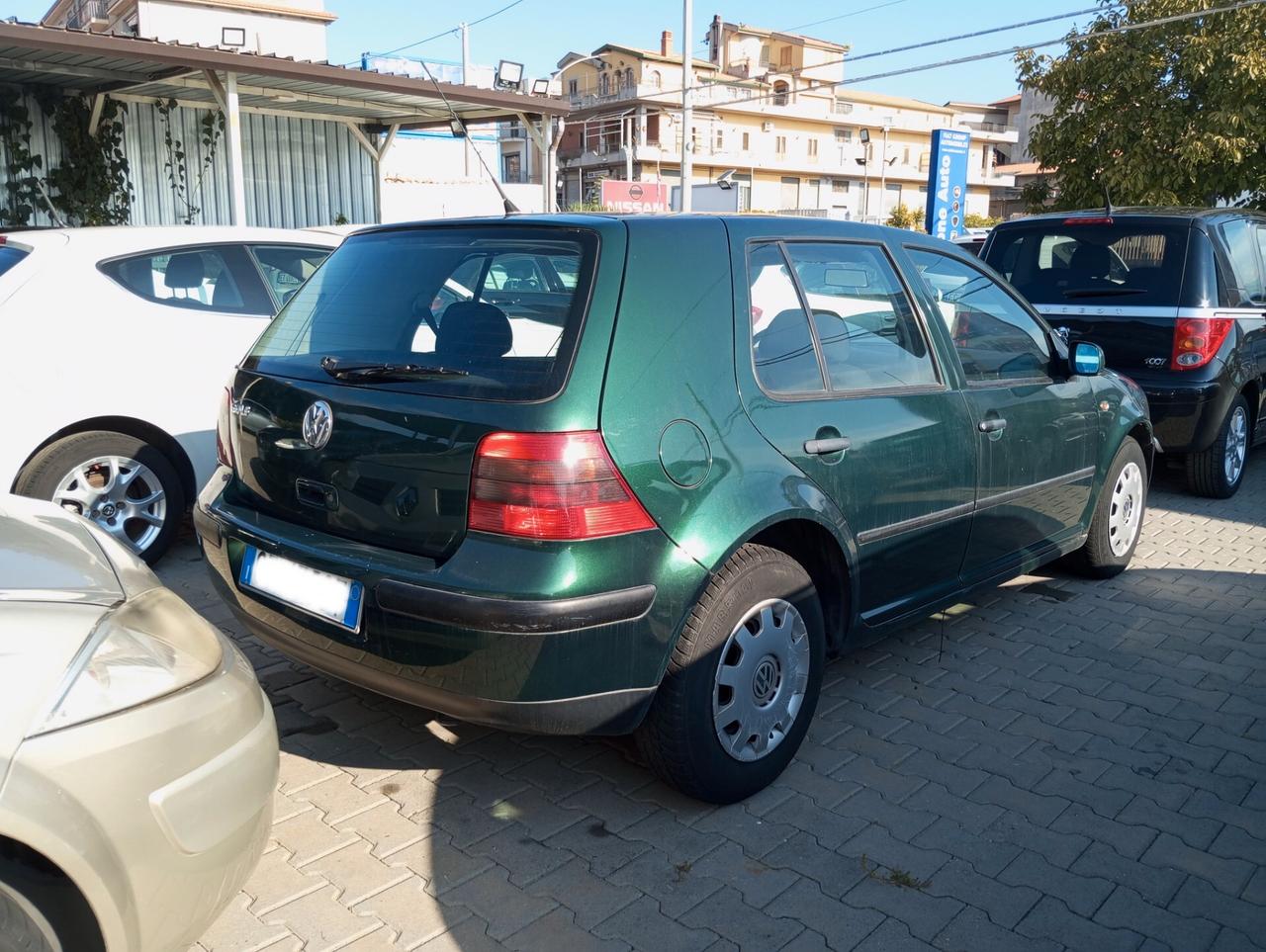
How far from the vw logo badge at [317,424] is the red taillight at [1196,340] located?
5.63 m

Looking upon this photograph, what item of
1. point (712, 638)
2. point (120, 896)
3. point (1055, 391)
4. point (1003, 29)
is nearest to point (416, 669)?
point (712, 638)

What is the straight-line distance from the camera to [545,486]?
104 inches

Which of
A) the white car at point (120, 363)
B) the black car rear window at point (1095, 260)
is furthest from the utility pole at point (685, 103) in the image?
the white car at point (120, 363)

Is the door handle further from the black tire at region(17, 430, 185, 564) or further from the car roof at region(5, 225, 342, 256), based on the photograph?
the black tire at region(17, 430, 185, 564)

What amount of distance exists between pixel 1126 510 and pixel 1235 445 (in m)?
2.49

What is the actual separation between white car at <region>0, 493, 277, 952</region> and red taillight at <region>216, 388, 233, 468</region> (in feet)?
3.97

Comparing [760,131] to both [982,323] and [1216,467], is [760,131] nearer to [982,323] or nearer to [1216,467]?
[1216,467]

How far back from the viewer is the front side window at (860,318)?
350 cm

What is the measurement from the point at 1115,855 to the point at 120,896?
251cm

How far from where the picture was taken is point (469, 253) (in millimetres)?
3271

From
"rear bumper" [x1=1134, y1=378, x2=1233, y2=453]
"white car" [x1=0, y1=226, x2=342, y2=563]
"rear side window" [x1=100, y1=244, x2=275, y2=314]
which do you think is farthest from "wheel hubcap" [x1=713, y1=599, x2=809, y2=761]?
"rear bumper" [x1=1134, y1=378, x2=1233, y2=453]

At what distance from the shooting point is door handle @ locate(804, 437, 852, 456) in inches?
127

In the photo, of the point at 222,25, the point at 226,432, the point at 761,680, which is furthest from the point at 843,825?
the point at 222,25

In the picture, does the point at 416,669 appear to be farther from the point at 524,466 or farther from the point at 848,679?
the point at 848,679
